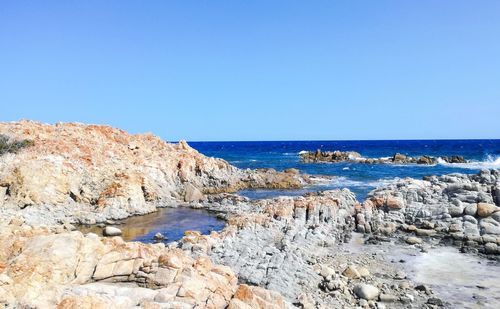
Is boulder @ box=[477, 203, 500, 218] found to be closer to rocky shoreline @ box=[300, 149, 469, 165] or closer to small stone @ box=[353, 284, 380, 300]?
small stone @ box=[353, 284, 380, 300]

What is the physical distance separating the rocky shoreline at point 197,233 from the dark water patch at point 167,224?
1.31 m

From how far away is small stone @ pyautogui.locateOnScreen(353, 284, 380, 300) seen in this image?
15.7 m

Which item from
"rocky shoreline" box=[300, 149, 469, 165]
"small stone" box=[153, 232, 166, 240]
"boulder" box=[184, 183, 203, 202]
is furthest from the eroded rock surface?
"rocky shoreline" box=[300, 149, 469, 165]

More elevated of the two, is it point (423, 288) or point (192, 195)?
point (192, 195)

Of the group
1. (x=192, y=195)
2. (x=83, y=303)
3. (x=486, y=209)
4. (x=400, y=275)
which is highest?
(x=83, y=303)

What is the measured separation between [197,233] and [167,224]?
7.79 meters

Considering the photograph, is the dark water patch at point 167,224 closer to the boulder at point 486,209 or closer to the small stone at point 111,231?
the small stone at point 111,231

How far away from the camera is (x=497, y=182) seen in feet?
96.2

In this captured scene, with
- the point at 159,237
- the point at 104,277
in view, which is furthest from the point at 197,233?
the point at 104,277

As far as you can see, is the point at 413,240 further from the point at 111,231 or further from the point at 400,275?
the point at 111,231

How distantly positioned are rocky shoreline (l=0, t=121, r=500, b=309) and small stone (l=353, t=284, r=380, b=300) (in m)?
0.05

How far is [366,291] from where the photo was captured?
15789 millimetres

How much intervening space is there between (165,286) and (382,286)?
933cm

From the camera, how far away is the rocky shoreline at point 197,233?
11297 mm
